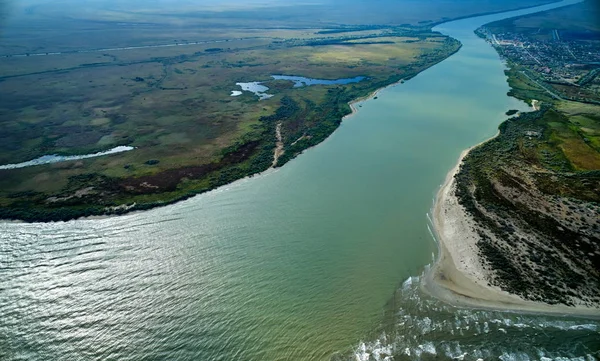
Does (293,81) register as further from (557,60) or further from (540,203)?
(557,60)

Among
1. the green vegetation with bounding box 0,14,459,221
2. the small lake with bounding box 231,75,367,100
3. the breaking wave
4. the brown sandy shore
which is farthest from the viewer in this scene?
the small lake with bounding box 231,75,367,100

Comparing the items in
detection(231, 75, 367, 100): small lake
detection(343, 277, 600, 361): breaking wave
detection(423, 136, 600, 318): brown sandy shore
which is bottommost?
detection(343, 277, 600, 361): breaking wave

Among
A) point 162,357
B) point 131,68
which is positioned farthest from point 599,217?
point 131,68

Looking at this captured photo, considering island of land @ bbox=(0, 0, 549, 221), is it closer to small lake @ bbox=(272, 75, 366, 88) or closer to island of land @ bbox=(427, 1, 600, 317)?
small lake @ bbox=(272, 75, 366, 88)

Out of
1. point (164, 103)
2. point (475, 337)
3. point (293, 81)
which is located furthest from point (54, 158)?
point (293, 81)

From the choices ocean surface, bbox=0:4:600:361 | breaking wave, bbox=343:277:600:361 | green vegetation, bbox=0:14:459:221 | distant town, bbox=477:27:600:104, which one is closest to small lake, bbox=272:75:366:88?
green vegetation, bbox=0:14:459:221

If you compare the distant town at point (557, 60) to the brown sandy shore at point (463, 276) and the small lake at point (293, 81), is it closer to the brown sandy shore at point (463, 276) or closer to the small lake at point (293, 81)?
the small lake at point (293, 81)
